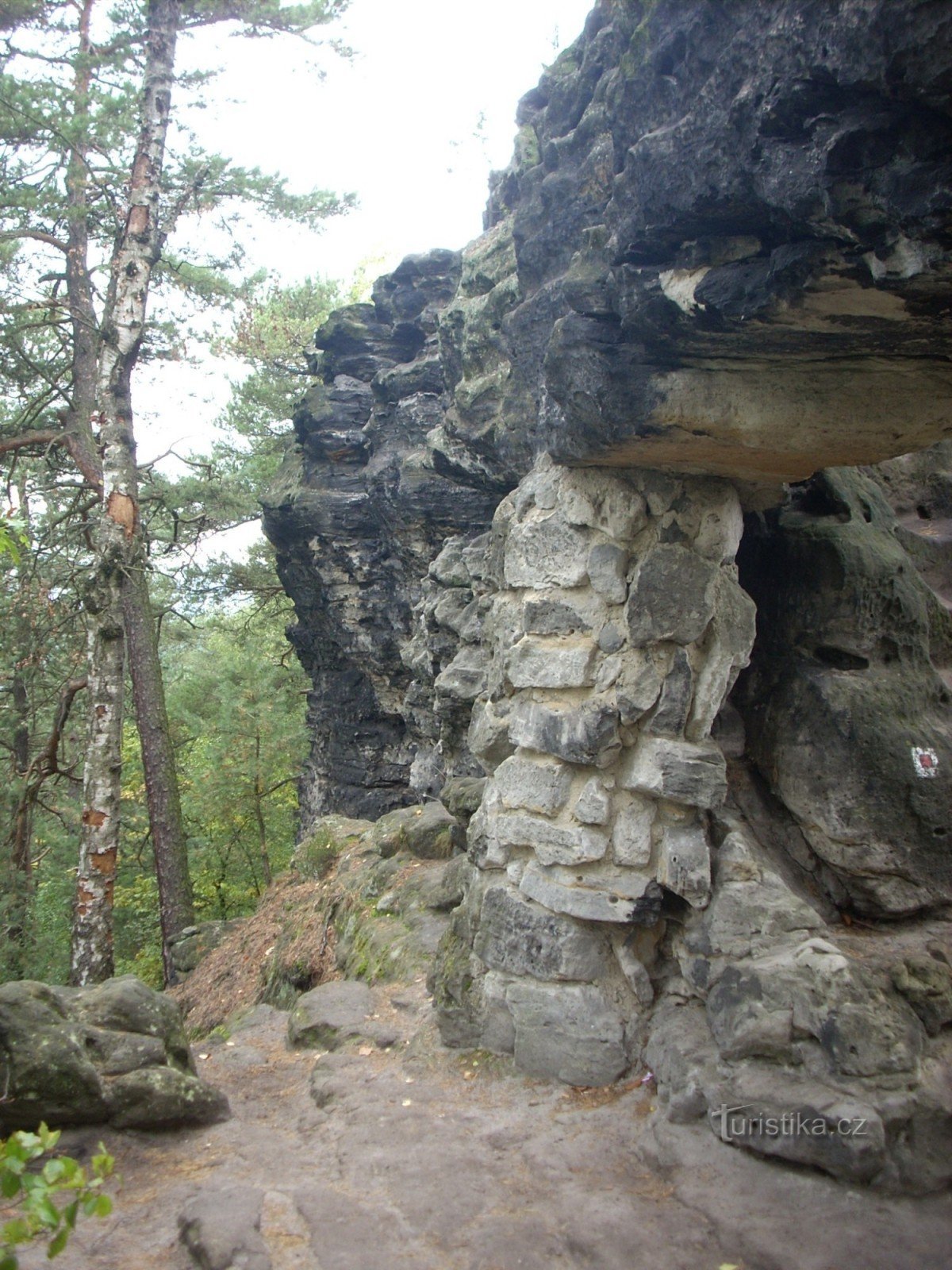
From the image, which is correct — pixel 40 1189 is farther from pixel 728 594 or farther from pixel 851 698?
pixel 851 698

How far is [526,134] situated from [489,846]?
182 inches

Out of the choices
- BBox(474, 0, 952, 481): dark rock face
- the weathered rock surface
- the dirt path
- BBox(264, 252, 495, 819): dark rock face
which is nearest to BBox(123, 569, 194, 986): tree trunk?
BBox(264, 252, 495, 819): dark rock face

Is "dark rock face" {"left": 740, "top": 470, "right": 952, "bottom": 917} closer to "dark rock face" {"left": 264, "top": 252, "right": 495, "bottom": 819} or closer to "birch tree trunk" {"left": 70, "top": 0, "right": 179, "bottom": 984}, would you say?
"birch tree trunk" {"left": 70, "top": 0, "right": 179, "bottom": 984}

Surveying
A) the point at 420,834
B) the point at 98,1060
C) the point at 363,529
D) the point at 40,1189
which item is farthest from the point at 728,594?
the point at 363,529

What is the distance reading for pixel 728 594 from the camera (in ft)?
15.6

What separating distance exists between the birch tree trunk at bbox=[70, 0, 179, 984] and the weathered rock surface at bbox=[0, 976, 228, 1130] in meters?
3.95

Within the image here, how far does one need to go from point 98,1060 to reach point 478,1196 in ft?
5.88

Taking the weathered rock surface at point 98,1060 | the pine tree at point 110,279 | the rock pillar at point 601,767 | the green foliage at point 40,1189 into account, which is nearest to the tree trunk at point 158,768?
the pine tree at point 110,279

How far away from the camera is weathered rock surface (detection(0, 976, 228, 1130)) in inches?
144

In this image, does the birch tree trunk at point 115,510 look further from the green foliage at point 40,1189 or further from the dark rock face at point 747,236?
the green foliage at point 40,1189

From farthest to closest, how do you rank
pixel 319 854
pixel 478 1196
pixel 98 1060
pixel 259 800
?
pixel 259 800 → pixel 319 854 → pixel 98 1060 → pixel 478 1196

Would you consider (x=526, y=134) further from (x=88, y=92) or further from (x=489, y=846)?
(x=88, y=92)

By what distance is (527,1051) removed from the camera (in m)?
4.65

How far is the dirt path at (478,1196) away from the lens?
10.3 feet
